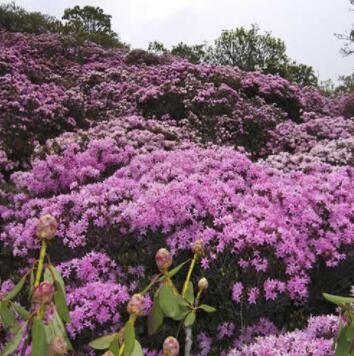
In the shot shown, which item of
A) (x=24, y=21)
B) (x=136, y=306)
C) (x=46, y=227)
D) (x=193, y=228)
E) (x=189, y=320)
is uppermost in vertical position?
(x=24, y=21)

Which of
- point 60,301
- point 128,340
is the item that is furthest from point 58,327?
point 128,340

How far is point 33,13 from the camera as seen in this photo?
29828mm

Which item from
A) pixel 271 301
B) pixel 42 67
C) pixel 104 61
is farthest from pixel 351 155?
pixel 104 61

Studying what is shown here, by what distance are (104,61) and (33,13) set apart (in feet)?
36.4

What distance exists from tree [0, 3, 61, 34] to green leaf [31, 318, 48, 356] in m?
27.8

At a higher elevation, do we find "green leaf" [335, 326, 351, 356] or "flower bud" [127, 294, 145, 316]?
"flower bud" [127, 294, 145, 316]

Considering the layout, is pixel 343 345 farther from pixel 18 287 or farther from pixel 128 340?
pixel 18 287

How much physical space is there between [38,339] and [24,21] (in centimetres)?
2949

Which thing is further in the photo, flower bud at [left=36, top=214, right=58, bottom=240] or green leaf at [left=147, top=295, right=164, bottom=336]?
green leaf at [left=147, top=295, right=164, bottom=336]

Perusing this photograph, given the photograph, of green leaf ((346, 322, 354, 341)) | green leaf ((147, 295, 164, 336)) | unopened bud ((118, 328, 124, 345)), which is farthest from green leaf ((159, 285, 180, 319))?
green leaf ((346, 322, 354, 341))

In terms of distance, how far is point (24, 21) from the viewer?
1112 inches

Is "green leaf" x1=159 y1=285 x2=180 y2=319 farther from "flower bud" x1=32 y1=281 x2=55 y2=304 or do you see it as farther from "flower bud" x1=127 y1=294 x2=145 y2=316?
"flower bud" x1=32 y1=281 x2=55 y2=304

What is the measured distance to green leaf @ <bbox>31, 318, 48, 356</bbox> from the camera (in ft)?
3.75

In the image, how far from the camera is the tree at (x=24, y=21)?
27.5 m
